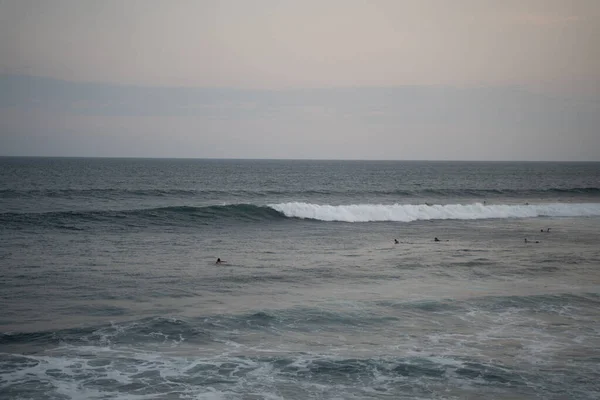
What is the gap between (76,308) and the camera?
695 inches

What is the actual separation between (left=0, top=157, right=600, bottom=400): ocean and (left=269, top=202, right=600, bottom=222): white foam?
329 inches

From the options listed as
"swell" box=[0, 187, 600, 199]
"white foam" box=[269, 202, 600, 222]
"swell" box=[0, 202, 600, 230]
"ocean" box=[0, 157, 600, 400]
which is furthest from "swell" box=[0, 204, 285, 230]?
"swell" box=[0, 187, 600, 199]

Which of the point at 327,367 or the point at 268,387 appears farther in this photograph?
the point at 327,367

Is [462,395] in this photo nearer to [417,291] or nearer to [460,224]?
[417,291]

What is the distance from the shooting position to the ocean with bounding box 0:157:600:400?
503 inches

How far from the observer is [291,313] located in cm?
1769

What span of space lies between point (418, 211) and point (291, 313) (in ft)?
107

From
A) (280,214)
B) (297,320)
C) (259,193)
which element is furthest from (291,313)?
(259,193)

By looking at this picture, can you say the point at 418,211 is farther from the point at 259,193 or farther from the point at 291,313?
the point at 291,313

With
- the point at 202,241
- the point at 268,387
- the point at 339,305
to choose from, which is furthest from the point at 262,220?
the point at 268,387

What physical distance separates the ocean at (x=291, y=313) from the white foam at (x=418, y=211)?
8.35 m

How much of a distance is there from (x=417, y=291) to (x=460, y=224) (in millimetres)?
24649

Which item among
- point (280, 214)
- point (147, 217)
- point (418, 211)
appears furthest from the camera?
point (418, 211)

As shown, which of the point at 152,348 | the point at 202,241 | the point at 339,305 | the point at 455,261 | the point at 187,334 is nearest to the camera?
the point at 152,348
